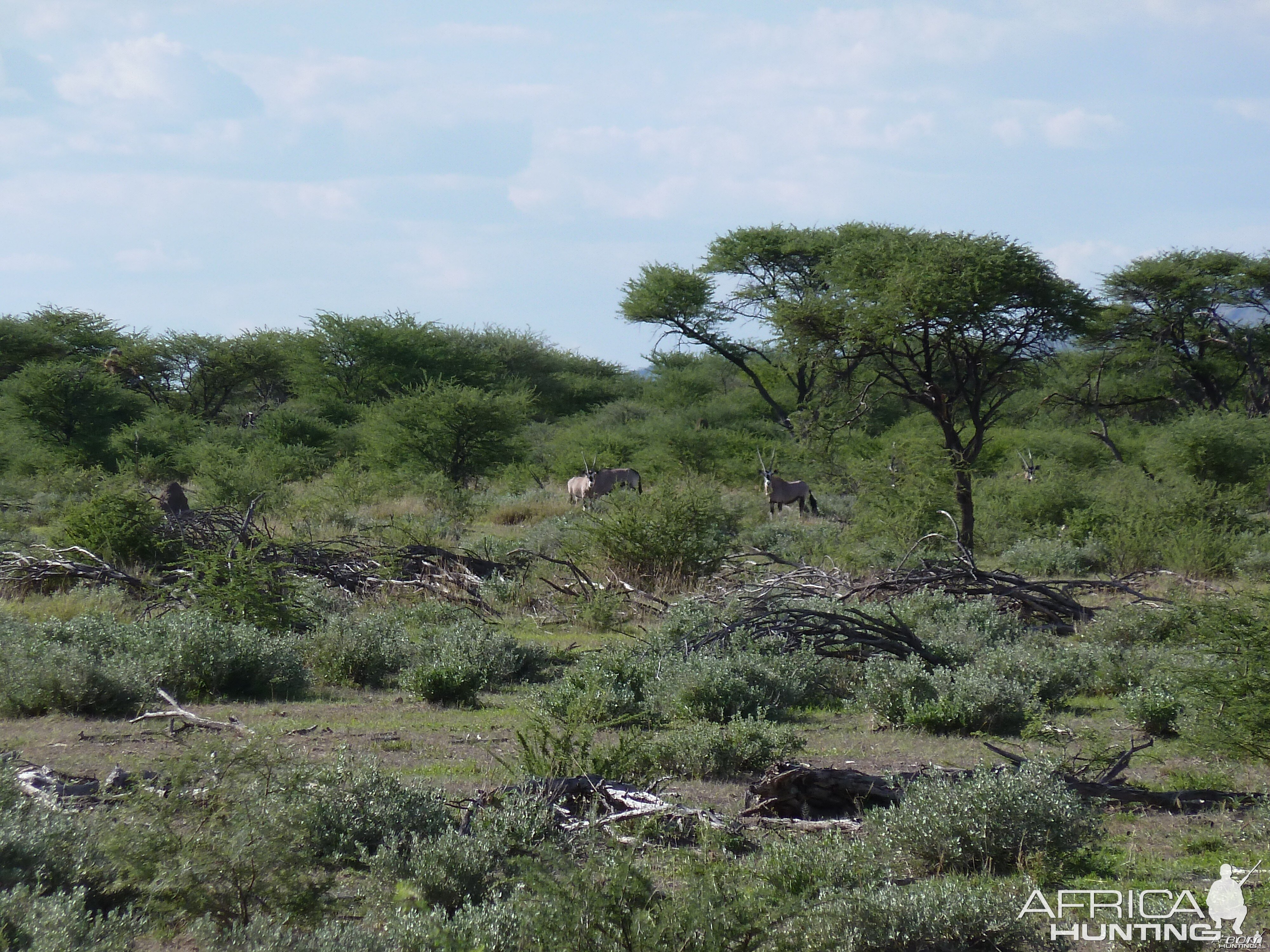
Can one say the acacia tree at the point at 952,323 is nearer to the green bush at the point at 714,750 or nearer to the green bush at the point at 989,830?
the green bush at the point at 714,750

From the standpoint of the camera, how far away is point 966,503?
1353 cm

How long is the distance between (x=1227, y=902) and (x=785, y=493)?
18067 mm

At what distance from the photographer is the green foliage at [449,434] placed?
26.3m

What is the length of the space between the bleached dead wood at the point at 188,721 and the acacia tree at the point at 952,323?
389 inches

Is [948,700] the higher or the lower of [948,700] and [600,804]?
the lower

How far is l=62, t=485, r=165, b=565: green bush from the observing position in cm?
1145

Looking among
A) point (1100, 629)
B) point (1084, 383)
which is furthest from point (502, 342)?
point (1100, 629)

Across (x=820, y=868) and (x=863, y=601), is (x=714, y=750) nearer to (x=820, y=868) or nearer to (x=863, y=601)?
(x=820, y=868)

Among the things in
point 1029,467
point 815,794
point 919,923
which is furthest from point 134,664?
point 1029,467

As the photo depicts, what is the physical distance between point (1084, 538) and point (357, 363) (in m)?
30.4

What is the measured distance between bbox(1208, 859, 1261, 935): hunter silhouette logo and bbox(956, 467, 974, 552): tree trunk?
9.81 m


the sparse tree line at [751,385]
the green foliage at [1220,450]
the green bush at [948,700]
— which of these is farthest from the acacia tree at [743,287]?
the green bush at [948,700]

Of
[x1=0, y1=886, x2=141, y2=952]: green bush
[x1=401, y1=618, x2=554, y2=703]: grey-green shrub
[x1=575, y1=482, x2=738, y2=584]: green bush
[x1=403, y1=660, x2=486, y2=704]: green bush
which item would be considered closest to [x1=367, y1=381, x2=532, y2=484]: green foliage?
[x1=575, y1=482, x2=738, y2=584]: green bush

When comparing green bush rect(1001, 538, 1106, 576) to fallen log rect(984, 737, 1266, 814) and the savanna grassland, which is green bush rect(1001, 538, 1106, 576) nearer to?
the savanna grassland
